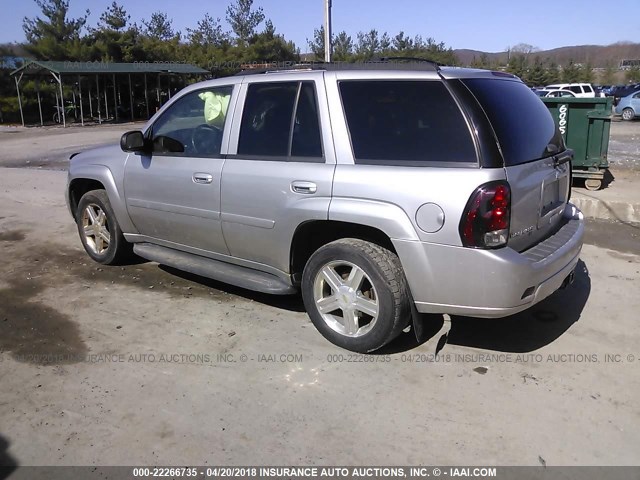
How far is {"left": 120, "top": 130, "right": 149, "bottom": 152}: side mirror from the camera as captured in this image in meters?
4.92

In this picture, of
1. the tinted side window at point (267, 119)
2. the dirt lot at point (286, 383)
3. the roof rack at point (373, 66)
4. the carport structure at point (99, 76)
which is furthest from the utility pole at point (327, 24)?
the carport structure at point (99, 76)

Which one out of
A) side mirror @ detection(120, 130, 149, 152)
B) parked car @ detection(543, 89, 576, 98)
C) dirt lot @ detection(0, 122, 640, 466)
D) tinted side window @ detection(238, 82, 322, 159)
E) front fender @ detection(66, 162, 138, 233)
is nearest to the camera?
dirt lot @ detection(0, 122, 640, 466)

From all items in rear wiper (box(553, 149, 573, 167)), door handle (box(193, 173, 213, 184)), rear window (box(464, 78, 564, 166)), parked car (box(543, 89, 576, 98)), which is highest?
parked car (box(543, 89, 576, 98))

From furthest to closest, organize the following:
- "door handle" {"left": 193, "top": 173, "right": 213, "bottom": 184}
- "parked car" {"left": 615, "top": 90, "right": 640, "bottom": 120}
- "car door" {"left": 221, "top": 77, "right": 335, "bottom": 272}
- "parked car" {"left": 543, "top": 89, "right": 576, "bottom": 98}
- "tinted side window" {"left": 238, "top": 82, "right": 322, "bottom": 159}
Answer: "parked car" {"left": 615, "top": 90, "right": 640, "bottom": 120} < "parked car" {"left": 543, "top": 89, "right": 576, "bottom": 98} < "door handle" {"left": 193, "top": 173, "right": 213, "bottom": 184} < "tinted side window" {"left": 238, "top": 82, "right": 322, "bottom": 159} < "car door" {"left": 221, "top": 77, "right": 335, "bottom": 272}

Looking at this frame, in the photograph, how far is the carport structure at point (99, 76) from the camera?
27.6m

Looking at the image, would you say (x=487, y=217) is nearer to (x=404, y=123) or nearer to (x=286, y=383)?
(x=404, y=123)

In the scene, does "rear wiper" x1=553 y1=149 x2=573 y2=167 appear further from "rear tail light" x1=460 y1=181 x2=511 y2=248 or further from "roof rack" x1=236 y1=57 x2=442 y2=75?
"roof rack" x1=236 y1=57 x2=442 y2=75

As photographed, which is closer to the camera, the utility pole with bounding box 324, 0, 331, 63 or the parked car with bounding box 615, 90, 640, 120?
the utility pole with bounding box 324, 0, 331, 63

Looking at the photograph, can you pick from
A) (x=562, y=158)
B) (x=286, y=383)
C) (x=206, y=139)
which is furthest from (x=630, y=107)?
(x=286, y=383)

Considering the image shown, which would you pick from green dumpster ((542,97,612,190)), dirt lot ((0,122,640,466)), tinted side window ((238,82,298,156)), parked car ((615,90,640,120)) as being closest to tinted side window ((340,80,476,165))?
tinted side window ((238,82,298,156))

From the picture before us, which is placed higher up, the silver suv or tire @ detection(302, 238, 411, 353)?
the silver suv

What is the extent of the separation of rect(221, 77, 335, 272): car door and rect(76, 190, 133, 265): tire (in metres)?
1.69

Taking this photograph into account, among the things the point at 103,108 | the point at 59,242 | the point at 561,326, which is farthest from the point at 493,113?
the point at 103,108

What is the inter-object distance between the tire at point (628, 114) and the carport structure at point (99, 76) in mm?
22228
